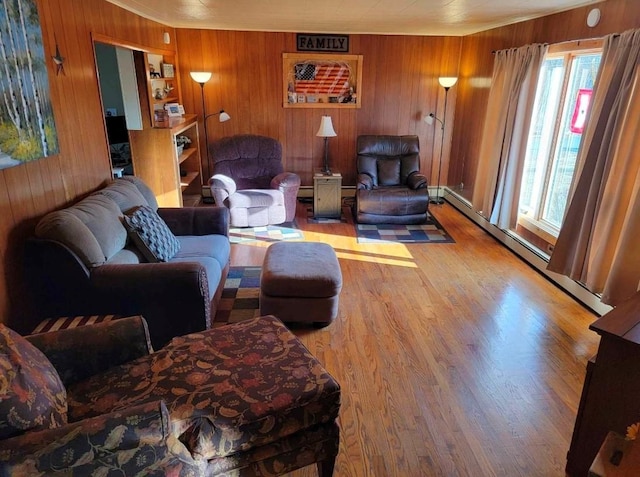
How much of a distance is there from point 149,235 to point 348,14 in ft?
8.87

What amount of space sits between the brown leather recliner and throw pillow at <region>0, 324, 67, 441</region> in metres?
3.88

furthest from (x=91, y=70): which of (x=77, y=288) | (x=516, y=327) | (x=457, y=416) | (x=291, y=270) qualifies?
(x=516, y=327)

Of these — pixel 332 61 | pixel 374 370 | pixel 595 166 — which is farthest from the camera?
pixel 332 61

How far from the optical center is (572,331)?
2895 mm

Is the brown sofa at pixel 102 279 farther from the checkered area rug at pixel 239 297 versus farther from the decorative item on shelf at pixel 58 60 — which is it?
the decorative item on shelf at pixel 58 60

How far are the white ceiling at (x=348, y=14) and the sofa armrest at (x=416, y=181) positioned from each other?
1.64m

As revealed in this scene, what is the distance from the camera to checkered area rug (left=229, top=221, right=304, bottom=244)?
14.8ft

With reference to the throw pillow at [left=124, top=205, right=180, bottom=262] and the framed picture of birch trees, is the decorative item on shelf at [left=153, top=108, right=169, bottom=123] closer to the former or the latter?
the throw pillow at [left=124, top=205, right=180, bottom=262]

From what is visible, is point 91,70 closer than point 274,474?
No

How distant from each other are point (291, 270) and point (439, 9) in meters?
2.50

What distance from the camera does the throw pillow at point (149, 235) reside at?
2.70 meters

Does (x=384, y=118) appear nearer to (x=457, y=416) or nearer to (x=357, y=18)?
(x=357, y=18)

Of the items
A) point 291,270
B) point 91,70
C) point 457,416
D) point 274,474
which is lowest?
point 457,416

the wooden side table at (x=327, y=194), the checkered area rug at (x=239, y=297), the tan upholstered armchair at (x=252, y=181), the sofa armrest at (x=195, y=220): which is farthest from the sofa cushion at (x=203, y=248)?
the wooden side table at (x=327, y=194)
